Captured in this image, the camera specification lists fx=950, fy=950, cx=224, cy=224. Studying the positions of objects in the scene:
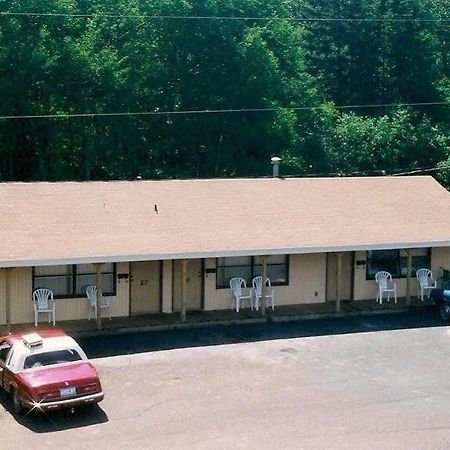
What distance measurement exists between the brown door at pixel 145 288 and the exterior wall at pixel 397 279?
587 cm

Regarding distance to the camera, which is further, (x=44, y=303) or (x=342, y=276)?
(x=342, y=276)

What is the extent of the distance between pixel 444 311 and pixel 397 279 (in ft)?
7.36

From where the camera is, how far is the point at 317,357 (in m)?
21.6

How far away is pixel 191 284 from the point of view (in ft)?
82.7

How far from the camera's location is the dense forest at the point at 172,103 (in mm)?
43938

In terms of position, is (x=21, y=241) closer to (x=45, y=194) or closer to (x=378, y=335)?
(x=45, y=194)

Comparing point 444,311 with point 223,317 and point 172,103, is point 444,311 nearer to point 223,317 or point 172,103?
point 223,317

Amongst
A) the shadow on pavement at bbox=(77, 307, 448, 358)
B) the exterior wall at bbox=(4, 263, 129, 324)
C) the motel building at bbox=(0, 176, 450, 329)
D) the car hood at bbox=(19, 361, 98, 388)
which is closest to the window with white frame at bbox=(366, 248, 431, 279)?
the motel building at bbox=(0, 176, 450, 329)

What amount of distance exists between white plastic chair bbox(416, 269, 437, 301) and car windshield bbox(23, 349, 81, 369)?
41.6ft

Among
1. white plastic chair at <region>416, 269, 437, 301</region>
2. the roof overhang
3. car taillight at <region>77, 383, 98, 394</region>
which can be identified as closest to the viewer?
car taillight at <region>77, 383, 98, 394</region>

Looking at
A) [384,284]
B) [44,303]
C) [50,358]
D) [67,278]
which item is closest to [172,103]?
[384,284]

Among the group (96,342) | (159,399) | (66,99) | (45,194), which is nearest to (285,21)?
(66,99)

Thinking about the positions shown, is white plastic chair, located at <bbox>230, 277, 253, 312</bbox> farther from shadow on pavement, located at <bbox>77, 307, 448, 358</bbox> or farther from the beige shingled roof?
the beige shingled roof

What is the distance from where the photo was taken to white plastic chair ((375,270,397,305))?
2681cm
